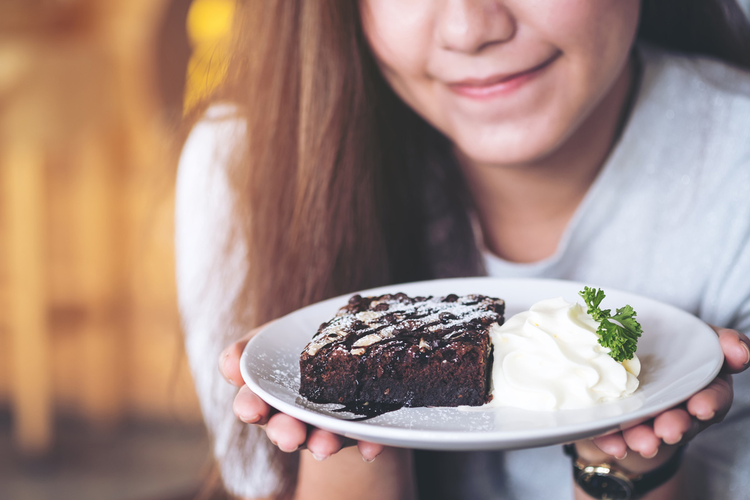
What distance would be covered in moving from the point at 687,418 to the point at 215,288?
1202mm

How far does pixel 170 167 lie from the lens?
1688mm

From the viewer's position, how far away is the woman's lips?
1.27m

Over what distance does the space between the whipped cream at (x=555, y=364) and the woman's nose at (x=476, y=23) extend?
1.65ft

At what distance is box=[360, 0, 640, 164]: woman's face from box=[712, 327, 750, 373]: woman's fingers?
0.53m

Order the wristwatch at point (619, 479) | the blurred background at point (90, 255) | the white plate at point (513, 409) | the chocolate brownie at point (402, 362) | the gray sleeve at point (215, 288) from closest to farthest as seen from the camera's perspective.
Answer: the white plate at point (513, 409)
the chocolate brownie at point (402, 362)
the wristwatch at point (619, 479)
the gray sleeve at point (215, 288)
the blurred background at point (90, 255)

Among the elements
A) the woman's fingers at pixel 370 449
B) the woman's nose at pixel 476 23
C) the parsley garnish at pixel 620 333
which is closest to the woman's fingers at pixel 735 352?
the parsley garnish at pixel 620 333

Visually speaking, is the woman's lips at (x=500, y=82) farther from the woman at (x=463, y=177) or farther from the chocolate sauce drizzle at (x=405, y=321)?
the chocolate sauce drizzle at (x=405, y=321)

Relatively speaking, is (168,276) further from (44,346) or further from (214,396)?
(214,396)

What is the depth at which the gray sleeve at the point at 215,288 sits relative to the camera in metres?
1.64

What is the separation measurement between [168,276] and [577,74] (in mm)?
3026

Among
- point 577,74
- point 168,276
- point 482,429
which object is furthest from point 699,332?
point 168,276

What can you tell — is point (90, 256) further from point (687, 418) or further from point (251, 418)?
point (687, 418)

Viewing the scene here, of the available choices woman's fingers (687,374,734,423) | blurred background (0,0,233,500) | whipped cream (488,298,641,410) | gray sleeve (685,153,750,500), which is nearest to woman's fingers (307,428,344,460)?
whipped cream (488,298,641,410)

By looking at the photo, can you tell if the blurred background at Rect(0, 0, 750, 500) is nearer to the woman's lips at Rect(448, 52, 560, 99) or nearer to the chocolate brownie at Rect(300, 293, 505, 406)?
the woman's lips at Rect(448, 52, 560, 99)
